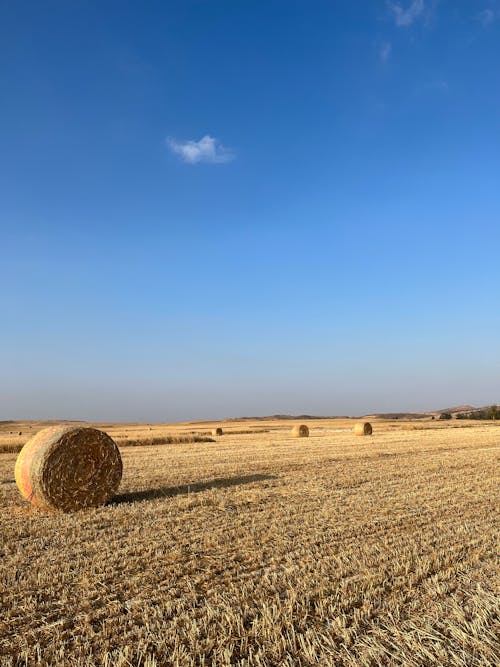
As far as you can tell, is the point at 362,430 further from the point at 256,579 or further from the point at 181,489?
the point at 256,579

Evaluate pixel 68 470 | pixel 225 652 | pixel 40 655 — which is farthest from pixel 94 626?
pixel 68 470

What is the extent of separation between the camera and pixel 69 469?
10430 millimetres

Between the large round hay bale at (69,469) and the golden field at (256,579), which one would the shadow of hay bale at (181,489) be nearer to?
the golden field at (256,579)

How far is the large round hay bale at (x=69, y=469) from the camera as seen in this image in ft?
33.2

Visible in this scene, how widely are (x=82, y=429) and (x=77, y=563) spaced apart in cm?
532

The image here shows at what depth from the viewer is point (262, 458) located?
725 inches

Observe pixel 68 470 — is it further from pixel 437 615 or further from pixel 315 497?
pixel 437 615

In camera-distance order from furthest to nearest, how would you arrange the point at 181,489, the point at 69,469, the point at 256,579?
the point at 181,489
the point at 69,469
the point at 256,579

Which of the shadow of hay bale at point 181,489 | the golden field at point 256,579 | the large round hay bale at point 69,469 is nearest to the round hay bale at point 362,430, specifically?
the shadow of hay bale at point 181,489

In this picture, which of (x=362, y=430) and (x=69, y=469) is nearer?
(x=69, y=469)

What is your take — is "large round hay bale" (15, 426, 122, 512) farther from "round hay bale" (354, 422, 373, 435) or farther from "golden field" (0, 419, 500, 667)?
"round hay bale" (354, 422, 373, 435)

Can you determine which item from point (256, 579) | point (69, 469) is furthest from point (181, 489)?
point (256, 579)

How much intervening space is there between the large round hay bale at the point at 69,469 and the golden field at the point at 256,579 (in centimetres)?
43

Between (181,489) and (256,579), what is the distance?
657 centimetres
